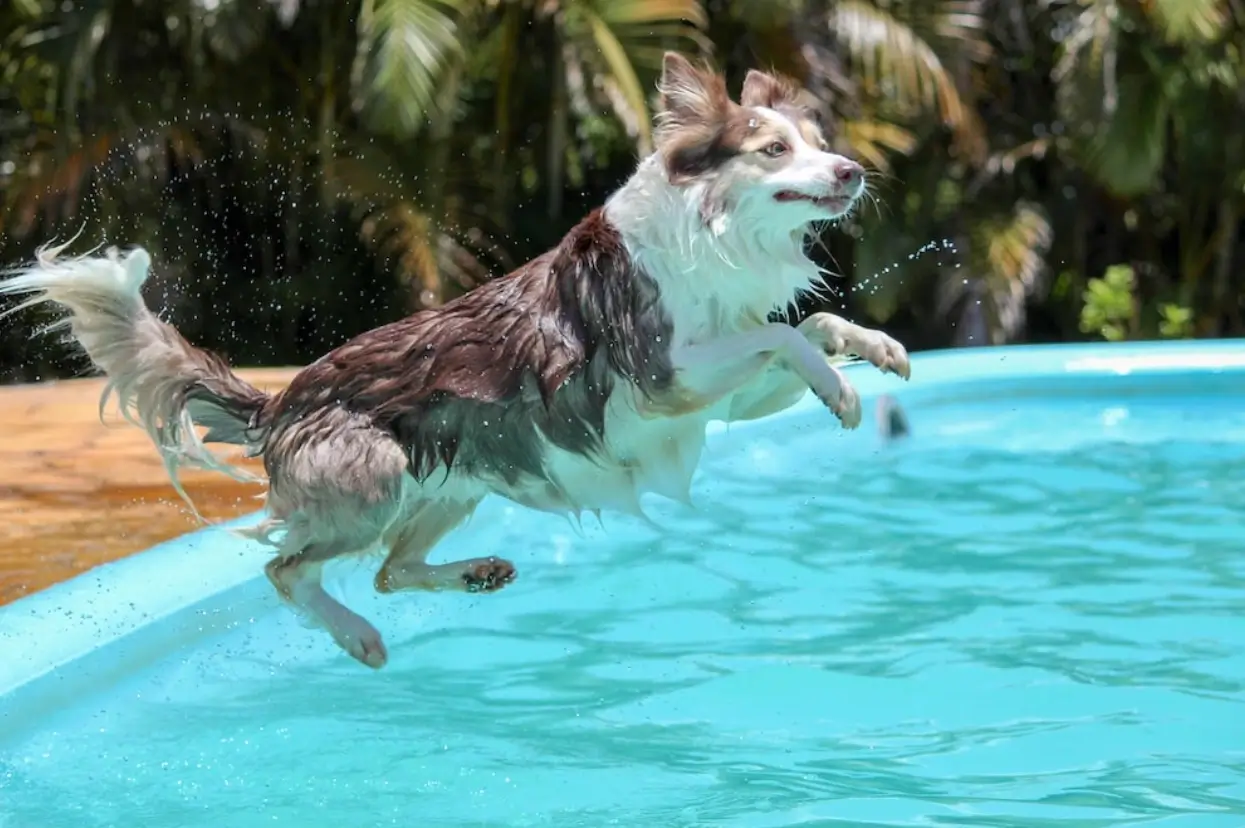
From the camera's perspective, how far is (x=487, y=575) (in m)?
5.16

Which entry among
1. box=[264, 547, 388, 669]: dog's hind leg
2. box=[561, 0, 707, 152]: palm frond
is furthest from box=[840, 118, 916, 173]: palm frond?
box=[264, 547, 388, 669]: dog's hind leg

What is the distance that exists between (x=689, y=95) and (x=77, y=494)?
3402mm

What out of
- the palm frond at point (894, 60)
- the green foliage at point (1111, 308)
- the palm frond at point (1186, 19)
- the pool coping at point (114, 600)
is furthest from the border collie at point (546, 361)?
the green foliage at point (1111, 308)

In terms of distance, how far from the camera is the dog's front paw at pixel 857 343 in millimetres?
5066

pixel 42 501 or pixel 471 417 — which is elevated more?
pixel 471 417

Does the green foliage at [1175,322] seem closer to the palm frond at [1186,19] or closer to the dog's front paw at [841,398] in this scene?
the palm frond at [1186,19]

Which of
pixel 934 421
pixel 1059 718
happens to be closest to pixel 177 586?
pixel 1059 718

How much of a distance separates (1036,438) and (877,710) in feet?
15.3

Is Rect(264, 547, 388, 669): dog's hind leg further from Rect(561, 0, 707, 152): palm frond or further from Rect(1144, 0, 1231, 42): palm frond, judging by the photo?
Rect(1144, 0, 1231, 42): palm frond

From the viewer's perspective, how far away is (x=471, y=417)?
5031 millimetres

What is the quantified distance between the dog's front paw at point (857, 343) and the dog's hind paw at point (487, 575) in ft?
4.00

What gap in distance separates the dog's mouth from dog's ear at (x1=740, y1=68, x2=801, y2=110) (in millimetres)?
401

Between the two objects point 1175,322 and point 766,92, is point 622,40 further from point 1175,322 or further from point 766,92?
point 766,92

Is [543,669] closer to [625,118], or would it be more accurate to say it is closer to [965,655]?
[965,655]
